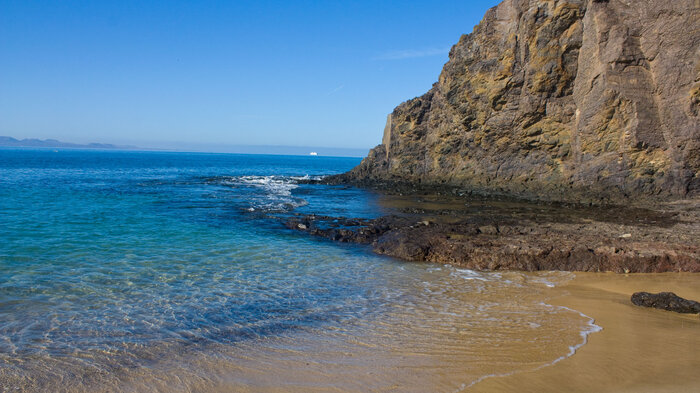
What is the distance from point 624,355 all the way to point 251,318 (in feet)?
18.8

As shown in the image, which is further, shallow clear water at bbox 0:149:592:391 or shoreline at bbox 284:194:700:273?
shoreline at bbox 284:194:700:273

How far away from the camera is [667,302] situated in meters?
7.71

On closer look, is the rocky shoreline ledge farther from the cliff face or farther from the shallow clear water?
the cliff face

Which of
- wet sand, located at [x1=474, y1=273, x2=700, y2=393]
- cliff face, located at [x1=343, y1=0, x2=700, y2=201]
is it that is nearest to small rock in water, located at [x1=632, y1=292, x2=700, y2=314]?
wet sand, located at [x1=474, y1=273, x2=700, y2=393]

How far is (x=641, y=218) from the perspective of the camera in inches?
685

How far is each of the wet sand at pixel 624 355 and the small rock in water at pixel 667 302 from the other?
0.17m

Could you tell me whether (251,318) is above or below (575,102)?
below

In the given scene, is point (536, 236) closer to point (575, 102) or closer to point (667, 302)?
point (667, 302)

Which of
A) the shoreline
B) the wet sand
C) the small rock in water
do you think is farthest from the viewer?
the shoreline

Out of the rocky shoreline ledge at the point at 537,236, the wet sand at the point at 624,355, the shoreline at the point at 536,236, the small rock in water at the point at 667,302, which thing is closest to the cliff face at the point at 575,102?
the shoreline at the point at 536,236

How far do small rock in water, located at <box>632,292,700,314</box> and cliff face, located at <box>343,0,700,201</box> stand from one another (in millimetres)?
17484

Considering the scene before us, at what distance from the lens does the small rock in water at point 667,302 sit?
752 centimetres

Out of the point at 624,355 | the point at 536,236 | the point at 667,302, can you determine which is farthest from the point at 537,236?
the point at 624,355

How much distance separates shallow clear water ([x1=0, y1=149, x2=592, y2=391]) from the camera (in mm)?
5301
